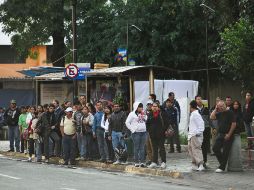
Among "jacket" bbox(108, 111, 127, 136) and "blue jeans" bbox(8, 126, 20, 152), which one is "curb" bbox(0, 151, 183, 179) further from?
"blue jeans" bbox(8, 126, 20, 152)

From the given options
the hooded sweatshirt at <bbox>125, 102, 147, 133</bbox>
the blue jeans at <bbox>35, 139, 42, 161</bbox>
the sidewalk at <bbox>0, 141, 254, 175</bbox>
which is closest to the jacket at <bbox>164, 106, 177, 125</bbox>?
the sidewalk at <bbox>0, 141, 254, 175</bbox>

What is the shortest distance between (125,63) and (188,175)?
21.7 m

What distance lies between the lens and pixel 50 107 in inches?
851

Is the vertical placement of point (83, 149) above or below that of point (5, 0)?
below

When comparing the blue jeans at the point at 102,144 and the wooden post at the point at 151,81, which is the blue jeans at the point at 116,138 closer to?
the blue jeans at the point at 102,144

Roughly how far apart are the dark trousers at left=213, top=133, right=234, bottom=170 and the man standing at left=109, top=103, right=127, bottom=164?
348 cm

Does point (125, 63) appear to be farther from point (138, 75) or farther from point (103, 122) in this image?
point (103, 122)

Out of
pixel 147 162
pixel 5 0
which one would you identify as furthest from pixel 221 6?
pixel 5 0

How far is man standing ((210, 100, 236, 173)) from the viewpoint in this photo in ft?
54.5

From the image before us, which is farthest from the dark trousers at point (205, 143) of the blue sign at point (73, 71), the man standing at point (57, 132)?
the blue sign at point (73, 71)

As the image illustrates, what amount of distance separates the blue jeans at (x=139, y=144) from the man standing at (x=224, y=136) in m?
2.46

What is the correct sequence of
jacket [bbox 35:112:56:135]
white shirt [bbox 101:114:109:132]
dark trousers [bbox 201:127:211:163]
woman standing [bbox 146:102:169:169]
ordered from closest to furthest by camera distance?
dark trousers [bbox 201:127:211:163] → woman standing [bbox 146:102:169:169] → white shirt [bbox 101:114:109:132] → jacket [bbox 35:112:56:135]

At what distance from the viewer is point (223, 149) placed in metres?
16.7

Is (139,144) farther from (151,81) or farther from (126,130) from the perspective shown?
(151,81)
